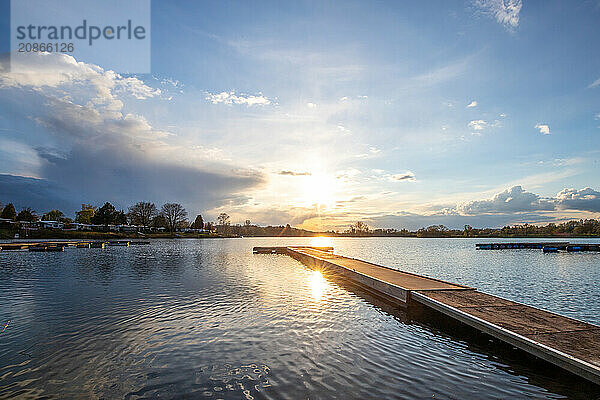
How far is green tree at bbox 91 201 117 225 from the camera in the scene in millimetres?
112125

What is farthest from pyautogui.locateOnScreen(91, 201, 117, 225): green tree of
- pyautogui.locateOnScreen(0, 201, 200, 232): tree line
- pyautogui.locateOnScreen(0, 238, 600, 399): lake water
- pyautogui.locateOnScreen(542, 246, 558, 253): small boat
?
pyautogui.locateOnScreen(542, 246, 558, 253): small boat

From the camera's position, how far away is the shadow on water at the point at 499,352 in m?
7.25

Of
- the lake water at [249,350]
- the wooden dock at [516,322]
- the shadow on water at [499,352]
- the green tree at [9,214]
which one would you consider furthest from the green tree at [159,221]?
the shadow on water at [499,352]

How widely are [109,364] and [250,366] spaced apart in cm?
365

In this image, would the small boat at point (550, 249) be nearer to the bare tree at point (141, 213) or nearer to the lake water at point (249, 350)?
the lake water at point (249, 350)

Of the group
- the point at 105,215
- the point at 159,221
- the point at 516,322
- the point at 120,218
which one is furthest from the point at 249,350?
the point at 159,221

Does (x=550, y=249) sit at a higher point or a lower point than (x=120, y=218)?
lower

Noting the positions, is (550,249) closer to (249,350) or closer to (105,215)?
(249,350)

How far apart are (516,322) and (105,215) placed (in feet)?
411

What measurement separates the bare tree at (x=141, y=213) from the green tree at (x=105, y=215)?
9320 mm

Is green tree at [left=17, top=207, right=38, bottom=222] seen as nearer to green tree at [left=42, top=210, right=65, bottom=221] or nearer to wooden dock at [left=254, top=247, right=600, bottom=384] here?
green tree at [left=42, top=210, right=65, bottom=221]

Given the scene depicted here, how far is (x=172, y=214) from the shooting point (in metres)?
135

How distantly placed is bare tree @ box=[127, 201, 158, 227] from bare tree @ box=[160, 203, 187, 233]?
837 cm

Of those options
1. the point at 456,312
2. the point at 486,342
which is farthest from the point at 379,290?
the point at 486,342
